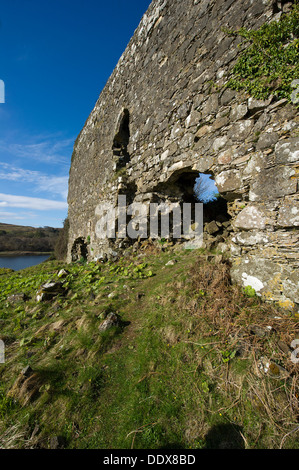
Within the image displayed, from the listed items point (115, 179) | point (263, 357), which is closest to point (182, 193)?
point (115, 179)

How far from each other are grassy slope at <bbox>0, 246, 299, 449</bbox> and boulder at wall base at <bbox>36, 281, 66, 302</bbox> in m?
0.87

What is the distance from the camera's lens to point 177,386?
6.71ft

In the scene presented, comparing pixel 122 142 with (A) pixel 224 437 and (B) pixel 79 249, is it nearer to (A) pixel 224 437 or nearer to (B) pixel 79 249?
(B) pixel 79 249

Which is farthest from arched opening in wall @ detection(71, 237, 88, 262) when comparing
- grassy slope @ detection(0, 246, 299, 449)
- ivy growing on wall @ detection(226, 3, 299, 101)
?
ivy growing on wall @ detection(226, 3, 299, 101)

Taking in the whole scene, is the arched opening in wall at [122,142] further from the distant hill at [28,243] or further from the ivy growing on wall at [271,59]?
the distant hill at [28,243]

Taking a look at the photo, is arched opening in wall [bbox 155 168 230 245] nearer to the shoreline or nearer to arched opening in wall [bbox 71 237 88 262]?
arched opening in wall [bbox 71 237 88 262]

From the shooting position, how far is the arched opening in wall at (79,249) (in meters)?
10.6

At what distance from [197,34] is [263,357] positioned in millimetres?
5637

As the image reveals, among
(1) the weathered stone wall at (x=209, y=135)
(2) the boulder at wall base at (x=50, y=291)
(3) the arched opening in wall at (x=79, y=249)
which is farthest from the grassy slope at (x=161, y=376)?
(3) the arched opening in wall at (x=79, y=249)

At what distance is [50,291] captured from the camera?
4.41m

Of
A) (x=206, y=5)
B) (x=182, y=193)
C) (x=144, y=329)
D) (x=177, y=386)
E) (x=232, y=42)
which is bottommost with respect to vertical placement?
(x=177, y=386)

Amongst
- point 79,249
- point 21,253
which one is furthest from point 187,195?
point 21,253

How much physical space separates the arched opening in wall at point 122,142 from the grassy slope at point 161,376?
15.6 feet

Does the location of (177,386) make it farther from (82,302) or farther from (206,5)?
(206,5)
